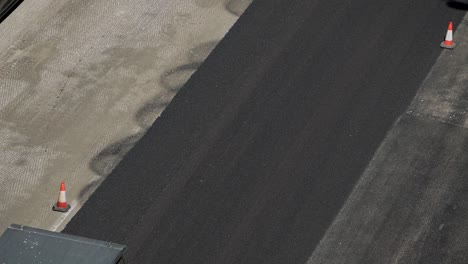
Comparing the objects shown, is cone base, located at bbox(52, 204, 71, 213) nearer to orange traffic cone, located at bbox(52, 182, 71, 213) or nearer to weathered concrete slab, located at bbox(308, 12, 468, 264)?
orange traffic cone, located at bbox(52, 182, 71, 213)

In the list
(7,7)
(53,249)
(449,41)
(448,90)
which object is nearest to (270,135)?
(448,90)

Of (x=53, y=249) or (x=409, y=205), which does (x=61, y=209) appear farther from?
(x=409, y=205)

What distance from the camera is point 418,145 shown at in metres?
21.5

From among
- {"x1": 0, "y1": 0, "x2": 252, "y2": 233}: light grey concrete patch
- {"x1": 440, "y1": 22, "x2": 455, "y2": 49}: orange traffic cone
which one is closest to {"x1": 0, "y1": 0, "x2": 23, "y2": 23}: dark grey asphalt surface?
{"x1": 0, "y1": 0, "x2": 252, "y2": 233}: light grey concrete patch

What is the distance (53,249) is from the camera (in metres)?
16.8

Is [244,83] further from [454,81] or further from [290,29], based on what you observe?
[454,81]

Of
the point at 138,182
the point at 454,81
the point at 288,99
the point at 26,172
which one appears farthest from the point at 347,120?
the point at 26,172

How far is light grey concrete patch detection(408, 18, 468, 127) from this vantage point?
73.4 ft

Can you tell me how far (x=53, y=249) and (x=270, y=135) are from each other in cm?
612

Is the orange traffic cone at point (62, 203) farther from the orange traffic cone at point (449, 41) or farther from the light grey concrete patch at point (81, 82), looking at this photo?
the orange traffic cone at point (449, 41)

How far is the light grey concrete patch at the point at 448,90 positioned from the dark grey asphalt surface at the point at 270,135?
23 centimetres

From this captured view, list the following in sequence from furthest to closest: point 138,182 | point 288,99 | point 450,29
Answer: point 450,29 < point 288,99 < point 138,182

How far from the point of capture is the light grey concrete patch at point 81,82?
20.9 m

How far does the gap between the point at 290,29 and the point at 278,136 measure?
12.4 ft
